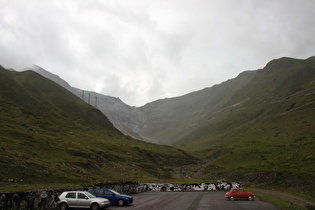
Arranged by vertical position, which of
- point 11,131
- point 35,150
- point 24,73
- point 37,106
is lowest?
point 35,150

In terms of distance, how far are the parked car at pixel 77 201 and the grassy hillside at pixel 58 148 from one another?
24.4ft

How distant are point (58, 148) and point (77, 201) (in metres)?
50.0

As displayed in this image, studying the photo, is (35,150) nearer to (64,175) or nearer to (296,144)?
(64,175)

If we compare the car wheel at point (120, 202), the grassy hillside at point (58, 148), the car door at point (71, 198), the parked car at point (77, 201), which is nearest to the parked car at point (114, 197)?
the car wheel at point (120, 202)

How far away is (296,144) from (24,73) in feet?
492

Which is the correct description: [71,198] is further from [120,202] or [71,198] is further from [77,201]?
[120,202]

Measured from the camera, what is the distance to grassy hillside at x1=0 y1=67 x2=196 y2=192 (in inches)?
1788

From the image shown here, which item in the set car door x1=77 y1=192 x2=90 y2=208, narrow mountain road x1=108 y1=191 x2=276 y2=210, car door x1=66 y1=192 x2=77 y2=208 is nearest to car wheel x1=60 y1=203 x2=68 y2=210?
car door x1=66 y1=192 x2=77 y2=208

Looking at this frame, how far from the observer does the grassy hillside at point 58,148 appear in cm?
4541

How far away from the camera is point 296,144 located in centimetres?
9619

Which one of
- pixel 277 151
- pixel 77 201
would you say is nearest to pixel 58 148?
pixel 77 201

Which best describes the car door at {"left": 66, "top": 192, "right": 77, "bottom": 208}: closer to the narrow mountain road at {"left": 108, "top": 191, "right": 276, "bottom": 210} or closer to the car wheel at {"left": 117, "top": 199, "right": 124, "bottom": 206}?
the narrow mountain road at {"left": 108, "top": 191, "right": 276, "bottom": 210}

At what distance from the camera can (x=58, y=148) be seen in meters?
74.8

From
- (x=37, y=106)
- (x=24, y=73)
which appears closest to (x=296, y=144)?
(x=37, y=106)
